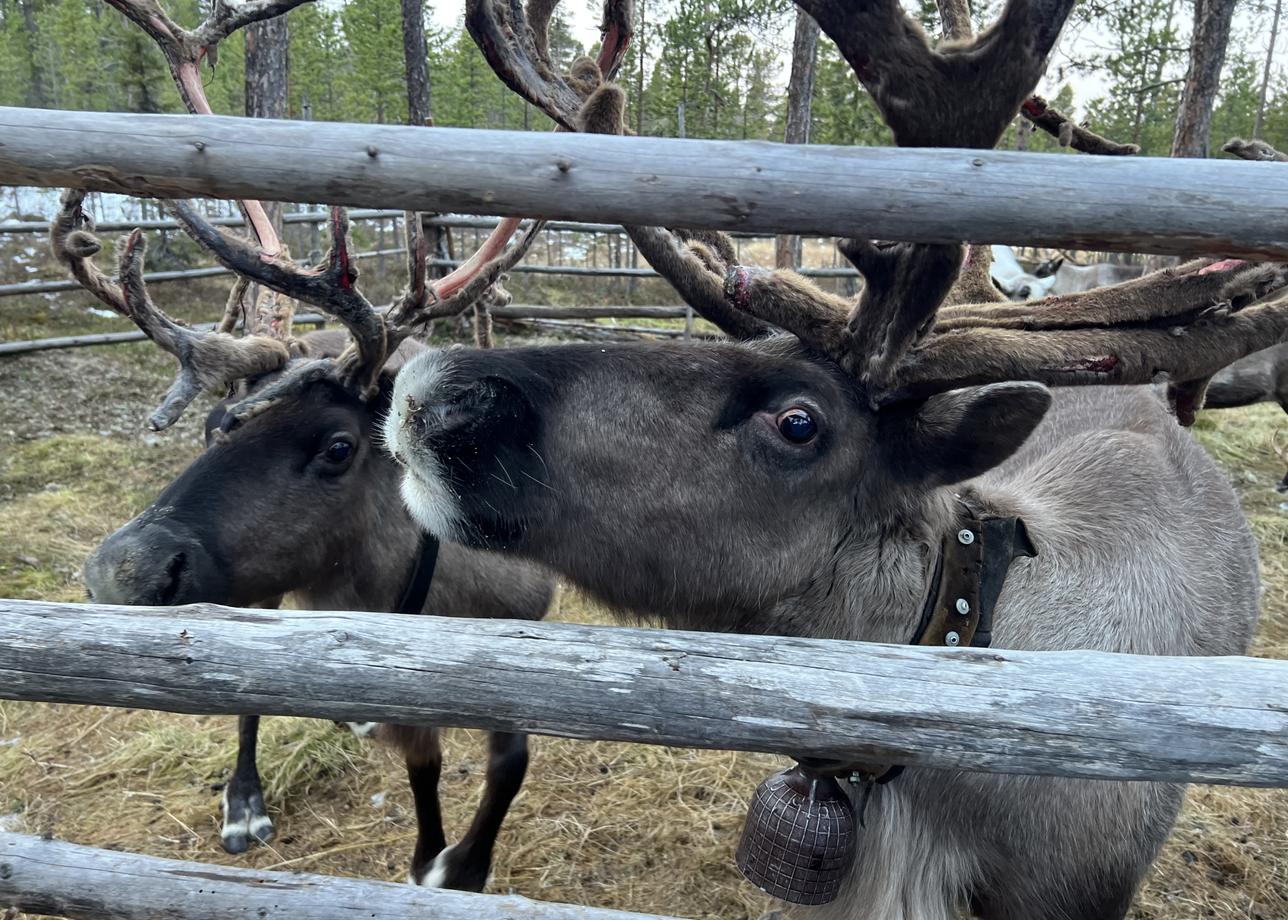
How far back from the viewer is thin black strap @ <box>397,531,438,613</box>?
3143 mm

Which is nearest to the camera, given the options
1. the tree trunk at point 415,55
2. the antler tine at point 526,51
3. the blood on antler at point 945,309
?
the blood on antler at point 945,309

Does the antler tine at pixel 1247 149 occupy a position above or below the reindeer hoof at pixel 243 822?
above

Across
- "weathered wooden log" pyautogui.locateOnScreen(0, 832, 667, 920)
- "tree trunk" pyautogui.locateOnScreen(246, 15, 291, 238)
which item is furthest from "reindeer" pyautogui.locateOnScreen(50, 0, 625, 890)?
"tree trunk" pyautogui.locateOnScreen(246, 15, 291, 238)

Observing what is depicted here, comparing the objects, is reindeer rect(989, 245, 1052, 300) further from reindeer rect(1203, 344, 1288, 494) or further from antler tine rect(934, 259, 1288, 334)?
antler tine rect(934, 259, 1288, 334)

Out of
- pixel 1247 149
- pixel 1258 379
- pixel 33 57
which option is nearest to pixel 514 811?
pixel 1247 149

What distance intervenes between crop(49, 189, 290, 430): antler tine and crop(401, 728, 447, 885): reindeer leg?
1410 mm

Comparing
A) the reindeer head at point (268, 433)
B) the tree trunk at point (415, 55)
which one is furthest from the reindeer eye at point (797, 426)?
the tree trunk at point (415, 55)

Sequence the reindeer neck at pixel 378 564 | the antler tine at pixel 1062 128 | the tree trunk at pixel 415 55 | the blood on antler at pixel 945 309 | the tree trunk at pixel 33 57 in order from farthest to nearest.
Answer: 1. the tree trunk at pixel 33 57
2. the tree trunk at pixel 415 55
3. the reindeer neck at pixel 378 564
4. the antler tine at pixel 1062 128
5. the blood on antler at pixel 945 309

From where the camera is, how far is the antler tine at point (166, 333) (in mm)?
3043

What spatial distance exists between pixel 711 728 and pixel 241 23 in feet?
11.2

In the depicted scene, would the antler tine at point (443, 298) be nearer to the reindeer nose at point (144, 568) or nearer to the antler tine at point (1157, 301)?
the reindeer nose at point (144, 568)

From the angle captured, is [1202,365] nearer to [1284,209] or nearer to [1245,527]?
[1284,209]

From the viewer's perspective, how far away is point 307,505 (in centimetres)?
294

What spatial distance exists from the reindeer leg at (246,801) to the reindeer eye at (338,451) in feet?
5.53
